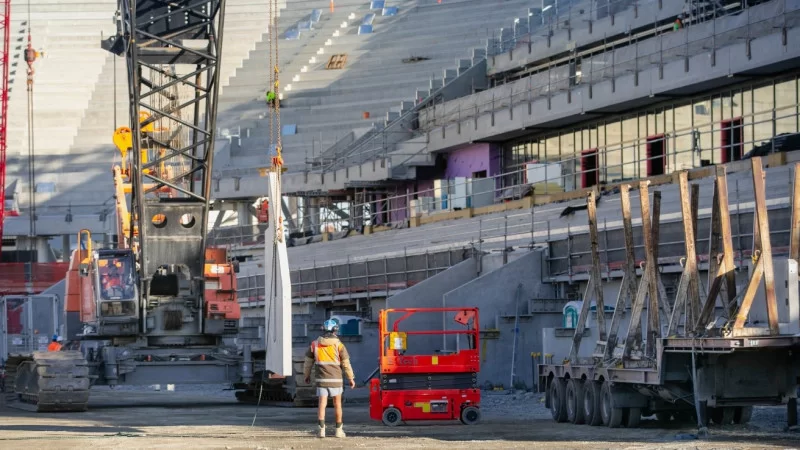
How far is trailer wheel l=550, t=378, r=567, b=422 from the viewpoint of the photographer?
854 inches

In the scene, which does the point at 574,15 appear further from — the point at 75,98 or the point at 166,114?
the point at 166,114

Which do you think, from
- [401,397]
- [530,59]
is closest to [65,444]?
[401,397]

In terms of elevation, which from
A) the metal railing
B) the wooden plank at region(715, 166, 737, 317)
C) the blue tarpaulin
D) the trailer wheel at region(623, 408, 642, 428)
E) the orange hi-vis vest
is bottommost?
the trailer wheel at region(623, 408, 642, 428)

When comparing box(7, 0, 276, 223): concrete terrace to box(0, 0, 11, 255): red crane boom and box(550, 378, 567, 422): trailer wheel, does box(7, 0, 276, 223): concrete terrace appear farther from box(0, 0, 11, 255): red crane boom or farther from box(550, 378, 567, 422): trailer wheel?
box(550, 378, 567, 422): trailer wheel

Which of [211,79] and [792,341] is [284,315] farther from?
[211,79]

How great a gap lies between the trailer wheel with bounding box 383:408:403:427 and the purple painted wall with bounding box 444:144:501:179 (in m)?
33.6

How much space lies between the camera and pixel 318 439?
1856 centimetres

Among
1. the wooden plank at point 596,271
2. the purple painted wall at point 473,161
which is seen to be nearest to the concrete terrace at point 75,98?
the purple painted wall at point 473,161

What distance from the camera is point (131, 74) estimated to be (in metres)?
27.0

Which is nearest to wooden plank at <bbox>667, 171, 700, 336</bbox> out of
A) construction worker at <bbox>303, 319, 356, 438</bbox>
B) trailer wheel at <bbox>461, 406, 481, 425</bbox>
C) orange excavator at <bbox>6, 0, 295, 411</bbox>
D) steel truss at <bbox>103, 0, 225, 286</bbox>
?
trailer wheel at <bbox>461, 406, 481, 425</bbox>

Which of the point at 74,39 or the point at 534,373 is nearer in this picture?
the point at 534,373

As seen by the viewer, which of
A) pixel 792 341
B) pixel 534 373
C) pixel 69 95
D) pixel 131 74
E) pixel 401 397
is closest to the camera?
pixel 792 341

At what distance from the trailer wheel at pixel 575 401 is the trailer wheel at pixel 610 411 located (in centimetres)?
101

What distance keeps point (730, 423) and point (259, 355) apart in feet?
37.3
